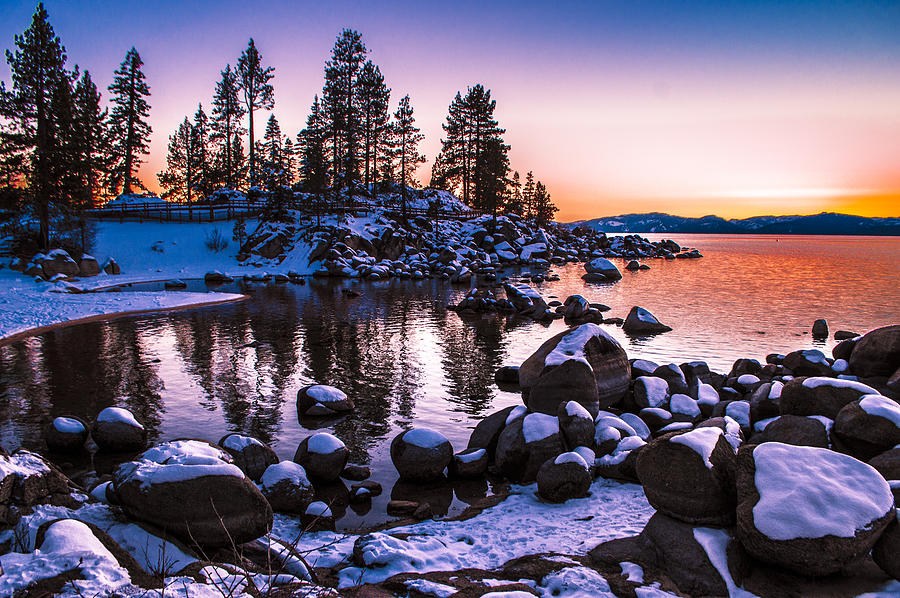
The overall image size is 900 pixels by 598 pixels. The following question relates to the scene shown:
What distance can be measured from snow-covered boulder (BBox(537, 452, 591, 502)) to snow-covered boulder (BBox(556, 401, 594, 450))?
1.24 metres

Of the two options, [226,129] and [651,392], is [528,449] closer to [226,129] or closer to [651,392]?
[651,392]

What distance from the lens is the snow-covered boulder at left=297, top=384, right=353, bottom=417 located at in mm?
11812

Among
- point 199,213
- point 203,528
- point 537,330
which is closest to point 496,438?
point 203,528

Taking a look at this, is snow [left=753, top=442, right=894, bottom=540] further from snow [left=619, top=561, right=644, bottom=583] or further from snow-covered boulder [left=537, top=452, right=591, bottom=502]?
snow-covered boulder [left=537, top=452, right=591, bottom=502]

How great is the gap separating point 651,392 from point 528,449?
472 centimetres

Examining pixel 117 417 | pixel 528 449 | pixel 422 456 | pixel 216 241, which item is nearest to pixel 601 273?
pixel 216 241

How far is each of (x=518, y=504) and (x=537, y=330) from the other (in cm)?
1576

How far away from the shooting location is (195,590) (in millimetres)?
4059

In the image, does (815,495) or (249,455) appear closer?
(815,495)

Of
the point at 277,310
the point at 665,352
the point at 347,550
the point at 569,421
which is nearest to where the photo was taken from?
the point at 347,550

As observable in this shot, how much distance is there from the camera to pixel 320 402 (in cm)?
1193

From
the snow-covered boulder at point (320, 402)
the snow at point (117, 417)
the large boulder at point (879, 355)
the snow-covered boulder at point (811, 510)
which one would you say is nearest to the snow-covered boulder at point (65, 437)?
the snow at point (117, 417)

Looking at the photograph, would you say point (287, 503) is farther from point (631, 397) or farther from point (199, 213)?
point (199, 213)

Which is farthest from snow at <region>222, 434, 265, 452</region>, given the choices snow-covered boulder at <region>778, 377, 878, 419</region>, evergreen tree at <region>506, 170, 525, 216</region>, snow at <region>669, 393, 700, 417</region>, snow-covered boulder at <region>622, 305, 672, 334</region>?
evergreen tree at <region>506, 170, 525, 216</region>
